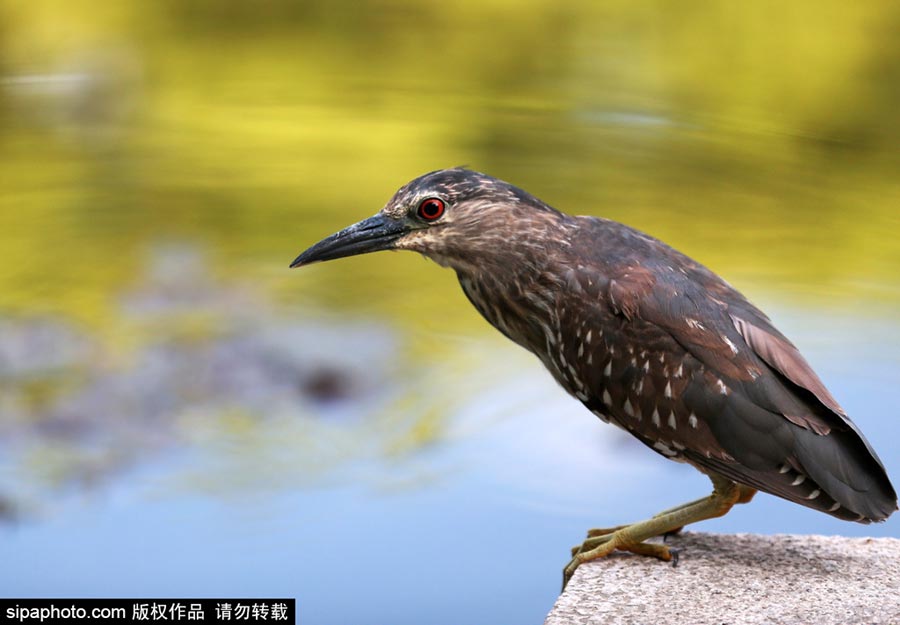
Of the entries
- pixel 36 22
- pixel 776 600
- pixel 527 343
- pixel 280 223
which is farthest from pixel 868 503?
pixel 36 22

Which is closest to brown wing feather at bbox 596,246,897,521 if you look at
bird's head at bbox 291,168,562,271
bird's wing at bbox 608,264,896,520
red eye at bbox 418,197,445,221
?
Answer: bird's wing at bbox 608,264,896,520

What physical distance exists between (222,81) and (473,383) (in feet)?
10.1

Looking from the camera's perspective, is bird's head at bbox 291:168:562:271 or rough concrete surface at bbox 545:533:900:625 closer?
rough concrete surface at bbox 545:533:900:625

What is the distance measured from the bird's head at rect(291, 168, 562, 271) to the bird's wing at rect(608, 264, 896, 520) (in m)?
0.29

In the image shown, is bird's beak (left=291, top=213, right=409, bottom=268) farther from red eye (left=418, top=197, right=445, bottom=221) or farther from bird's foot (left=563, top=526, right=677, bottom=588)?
bird's foot (left=563, top=526, right=677, bottom=588)

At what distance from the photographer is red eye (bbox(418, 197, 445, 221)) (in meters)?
2.60

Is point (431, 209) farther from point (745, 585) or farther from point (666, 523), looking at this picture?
point (745, 585)

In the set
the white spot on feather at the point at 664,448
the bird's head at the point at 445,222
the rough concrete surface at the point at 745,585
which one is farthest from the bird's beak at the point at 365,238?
the rough concrete surface at the point at 745,585

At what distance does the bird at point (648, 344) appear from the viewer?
2482 millimetres

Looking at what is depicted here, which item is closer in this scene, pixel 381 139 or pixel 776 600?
pixel 776 600

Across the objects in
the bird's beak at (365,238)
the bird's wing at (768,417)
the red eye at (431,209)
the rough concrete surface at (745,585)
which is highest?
the red eye at (431,209)

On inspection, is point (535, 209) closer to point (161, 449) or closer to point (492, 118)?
point (161, 449)

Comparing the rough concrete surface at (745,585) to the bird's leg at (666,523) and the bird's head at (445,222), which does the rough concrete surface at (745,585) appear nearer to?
the bird's leg at (666,523)

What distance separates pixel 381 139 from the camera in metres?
6.27
